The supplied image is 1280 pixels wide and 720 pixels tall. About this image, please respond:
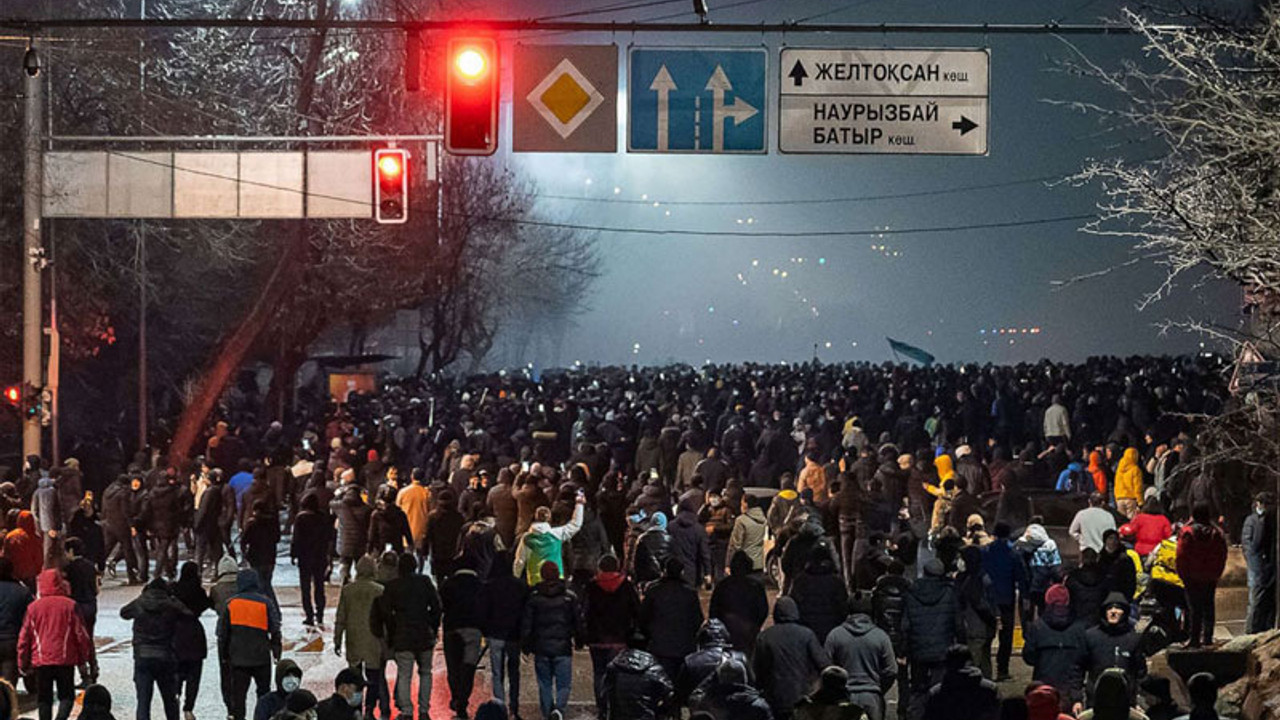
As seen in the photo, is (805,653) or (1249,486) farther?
(1249,486)

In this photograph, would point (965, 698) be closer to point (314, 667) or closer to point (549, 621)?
point (549, 621)

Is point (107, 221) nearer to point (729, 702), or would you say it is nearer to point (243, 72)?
point (243, 72)

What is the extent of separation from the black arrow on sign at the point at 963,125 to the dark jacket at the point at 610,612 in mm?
5793

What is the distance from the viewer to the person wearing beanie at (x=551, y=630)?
46.2ft

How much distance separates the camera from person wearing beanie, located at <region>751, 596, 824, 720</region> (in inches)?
479

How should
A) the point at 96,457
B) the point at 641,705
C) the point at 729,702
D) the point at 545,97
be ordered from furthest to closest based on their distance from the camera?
the point at 96,457
the point at 545,97
the point at 641,705
the point at 729,702

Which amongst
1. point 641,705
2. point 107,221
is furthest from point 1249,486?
point 107,221

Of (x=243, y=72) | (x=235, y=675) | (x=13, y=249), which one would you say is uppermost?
(x=243, y=72)

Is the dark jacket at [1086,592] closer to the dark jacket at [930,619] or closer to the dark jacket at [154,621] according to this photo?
the dark jacket at [930,619]

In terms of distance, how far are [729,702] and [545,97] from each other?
7.97 meters

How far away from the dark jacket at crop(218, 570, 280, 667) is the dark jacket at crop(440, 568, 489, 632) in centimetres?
151

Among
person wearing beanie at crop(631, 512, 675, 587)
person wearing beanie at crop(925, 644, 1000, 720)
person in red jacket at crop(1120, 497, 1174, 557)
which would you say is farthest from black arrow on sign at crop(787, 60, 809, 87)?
person wearing beanie at crop(925, 644, 1000, 720)

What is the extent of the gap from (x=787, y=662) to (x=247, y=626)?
403 cm

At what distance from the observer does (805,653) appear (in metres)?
12.2
